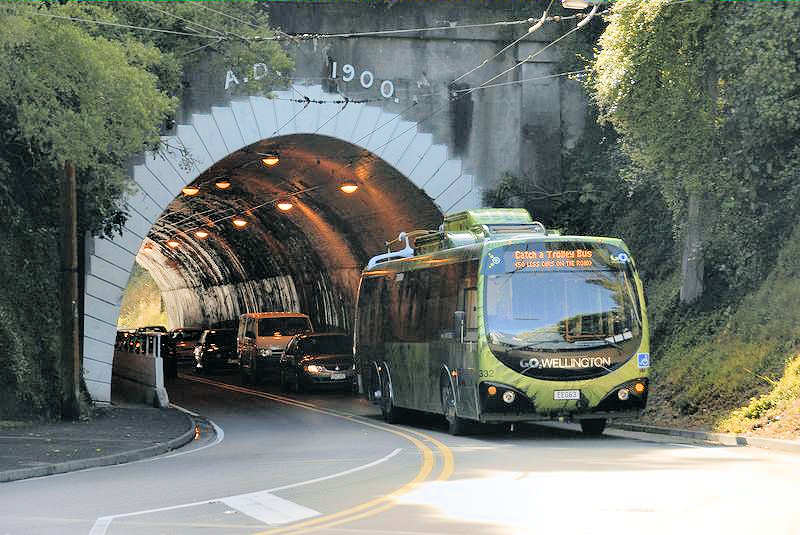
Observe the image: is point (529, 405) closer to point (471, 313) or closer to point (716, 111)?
point (471, 313)

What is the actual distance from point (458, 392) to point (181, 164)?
11.4m

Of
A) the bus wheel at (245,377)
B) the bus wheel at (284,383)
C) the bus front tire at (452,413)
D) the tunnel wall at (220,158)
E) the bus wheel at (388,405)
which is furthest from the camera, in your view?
the bus wheel at (245,377)

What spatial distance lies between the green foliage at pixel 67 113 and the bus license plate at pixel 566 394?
8590mm

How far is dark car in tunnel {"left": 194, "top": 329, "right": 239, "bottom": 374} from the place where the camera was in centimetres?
5019

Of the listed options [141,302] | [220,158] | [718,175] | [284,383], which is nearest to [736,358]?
[718,175]

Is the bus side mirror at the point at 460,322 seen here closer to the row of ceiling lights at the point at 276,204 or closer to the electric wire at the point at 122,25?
the electric wire at the point at 122,25

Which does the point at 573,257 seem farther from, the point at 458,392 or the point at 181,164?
the point at 181,164

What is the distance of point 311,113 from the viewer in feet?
102

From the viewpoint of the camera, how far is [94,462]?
59.1 ft

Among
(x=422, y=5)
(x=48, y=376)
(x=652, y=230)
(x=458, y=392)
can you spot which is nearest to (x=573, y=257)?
(x=458, y=392)

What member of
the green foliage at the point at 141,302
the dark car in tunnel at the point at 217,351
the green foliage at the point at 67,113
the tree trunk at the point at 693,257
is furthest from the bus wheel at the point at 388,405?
the green foliage at the point at 141,302

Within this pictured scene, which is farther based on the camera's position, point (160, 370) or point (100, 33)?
point (160, 370)

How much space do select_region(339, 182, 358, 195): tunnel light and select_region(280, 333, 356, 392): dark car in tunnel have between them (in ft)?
13.1

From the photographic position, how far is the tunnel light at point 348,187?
35.9 meters
